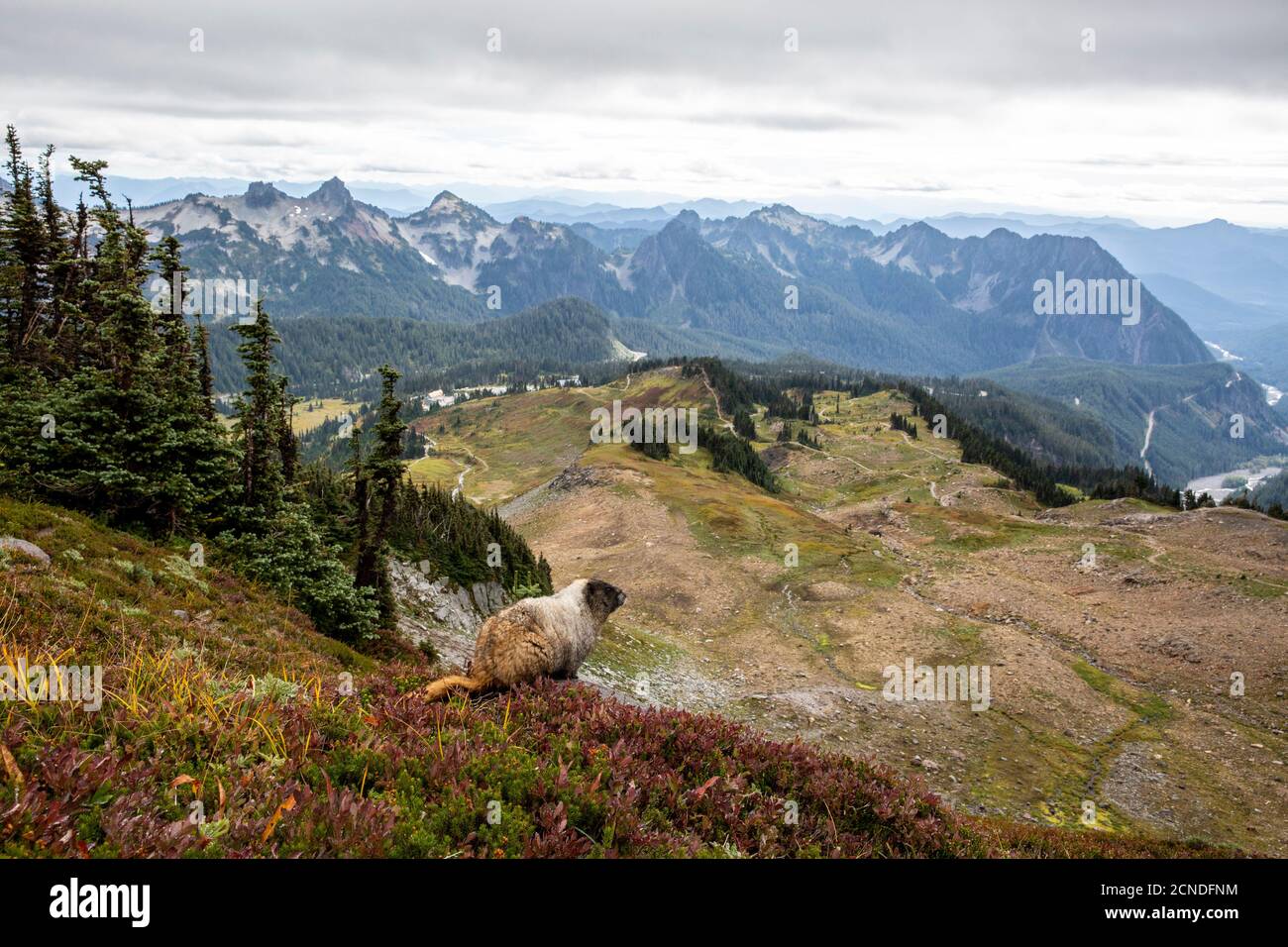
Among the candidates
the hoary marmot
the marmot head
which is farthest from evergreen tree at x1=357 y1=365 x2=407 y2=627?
the hoary marmot

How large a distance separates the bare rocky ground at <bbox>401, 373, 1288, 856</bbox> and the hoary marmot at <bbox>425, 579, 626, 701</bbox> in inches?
611

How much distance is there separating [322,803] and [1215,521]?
9123 cm

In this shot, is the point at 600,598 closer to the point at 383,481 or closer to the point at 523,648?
the point at 523,648

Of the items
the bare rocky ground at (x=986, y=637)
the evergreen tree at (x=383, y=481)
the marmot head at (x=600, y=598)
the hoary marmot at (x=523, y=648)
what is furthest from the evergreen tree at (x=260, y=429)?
the bare rocky ground at (x=986, y=637)

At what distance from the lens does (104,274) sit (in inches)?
1056

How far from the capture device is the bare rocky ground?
26125mm

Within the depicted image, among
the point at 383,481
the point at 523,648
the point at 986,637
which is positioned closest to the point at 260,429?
the point at 383,481

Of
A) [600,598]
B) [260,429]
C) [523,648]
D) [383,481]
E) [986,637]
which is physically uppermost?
[260,429]

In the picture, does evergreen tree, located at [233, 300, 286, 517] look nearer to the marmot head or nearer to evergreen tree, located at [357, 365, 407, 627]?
evergreen tree, located at [357, 365, 407, 627]

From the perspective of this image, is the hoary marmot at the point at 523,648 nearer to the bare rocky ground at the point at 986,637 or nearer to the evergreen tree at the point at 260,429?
the evergreen tree at the point at 260,429

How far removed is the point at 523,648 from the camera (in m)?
11.4

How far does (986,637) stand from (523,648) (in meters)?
37.3

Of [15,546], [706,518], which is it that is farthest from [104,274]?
[706,518]

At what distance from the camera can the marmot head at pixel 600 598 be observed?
15.1 metres
